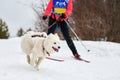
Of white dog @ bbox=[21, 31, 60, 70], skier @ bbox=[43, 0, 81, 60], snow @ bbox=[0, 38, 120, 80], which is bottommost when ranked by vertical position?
snow @ bbox=[0, 38, 120, 80]

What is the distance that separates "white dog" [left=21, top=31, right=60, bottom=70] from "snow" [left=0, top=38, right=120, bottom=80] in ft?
0.92

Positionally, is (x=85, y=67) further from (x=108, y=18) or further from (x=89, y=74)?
(x=108, y=18)

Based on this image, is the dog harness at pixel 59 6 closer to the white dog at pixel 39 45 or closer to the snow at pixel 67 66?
the snow at pixel 67 66

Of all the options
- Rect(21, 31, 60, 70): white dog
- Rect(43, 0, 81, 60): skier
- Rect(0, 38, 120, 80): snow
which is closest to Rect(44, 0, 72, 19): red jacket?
Rect(43, 0, 81, 60): skier

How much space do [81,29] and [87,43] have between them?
4.80m

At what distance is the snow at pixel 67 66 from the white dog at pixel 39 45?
0.28m

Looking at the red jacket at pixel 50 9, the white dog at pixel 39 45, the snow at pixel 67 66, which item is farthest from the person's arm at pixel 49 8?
the white dog at pixel 39 45

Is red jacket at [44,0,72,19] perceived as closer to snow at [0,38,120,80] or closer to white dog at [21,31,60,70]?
snow at [0,38,120,80]

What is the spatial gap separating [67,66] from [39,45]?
134cm

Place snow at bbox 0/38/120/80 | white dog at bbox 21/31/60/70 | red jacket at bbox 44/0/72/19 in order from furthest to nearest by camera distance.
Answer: red jacket at bbox 44/0/72/19
snow at bbox 0/38/120/80
white dog at bbox 21/31/60/70

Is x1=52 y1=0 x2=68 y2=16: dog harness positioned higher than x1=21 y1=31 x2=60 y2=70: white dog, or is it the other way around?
x1=52 y1=0 x2=68 y2=16: dog harness

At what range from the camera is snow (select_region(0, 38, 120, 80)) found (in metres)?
6.90

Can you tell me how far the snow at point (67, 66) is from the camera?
6.90 m

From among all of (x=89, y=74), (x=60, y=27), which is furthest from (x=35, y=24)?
(x=89, y=74)
